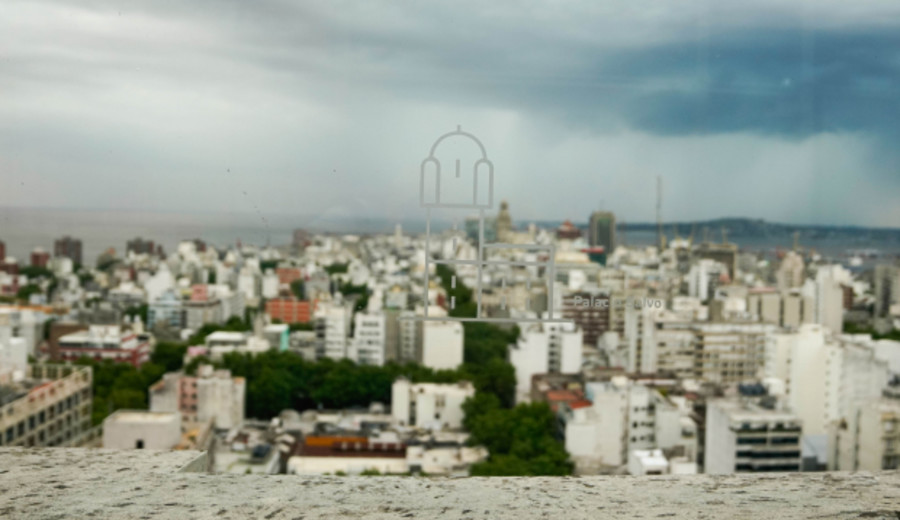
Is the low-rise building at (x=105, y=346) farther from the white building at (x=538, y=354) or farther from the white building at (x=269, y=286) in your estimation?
the white building at (x=538, y=354)

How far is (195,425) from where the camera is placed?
5727mm

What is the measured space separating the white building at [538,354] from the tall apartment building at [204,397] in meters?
2.18

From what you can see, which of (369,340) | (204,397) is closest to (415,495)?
(204,397)

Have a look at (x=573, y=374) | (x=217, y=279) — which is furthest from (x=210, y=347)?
(x=573, y=374)

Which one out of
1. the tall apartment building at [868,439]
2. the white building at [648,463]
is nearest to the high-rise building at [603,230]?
the white building at [648,463]

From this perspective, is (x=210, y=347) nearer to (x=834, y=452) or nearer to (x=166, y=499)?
(x=834, y=452)

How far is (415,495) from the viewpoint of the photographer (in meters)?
0.57

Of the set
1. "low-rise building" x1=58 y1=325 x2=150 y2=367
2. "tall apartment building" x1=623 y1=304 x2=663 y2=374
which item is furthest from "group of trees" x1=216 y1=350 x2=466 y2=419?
"tall apartment building" x1=623 y1=304 x2=663 y2=374

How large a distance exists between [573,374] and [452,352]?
100 cm

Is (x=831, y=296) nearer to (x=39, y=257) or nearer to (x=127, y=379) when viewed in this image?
(x=127, y=379)

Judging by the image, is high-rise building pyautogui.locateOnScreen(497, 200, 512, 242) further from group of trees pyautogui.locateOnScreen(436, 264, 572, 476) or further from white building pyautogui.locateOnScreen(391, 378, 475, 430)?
white building pyautogui.locateOnScreen(391, 378, 475, 430)

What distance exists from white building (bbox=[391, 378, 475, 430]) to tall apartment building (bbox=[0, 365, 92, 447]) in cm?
209

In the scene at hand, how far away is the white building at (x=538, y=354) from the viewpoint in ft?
22.3

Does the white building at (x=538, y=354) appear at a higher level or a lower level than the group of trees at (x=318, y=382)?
higher
